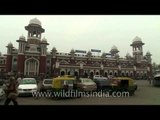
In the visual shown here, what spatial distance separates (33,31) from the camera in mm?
47594

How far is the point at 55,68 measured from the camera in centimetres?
4741

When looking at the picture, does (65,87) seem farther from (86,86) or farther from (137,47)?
(137,47)

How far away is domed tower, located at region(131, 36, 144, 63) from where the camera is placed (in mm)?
64125

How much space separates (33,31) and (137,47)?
125ft

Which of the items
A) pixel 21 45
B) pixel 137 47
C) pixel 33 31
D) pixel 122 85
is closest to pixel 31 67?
pixel 21 45

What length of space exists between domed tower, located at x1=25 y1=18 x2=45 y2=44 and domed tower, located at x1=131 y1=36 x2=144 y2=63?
35407mm

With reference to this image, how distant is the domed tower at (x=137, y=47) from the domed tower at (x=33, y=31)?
116 ft

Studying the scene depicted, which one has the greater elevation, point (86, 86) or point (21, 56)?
point (21, 56)

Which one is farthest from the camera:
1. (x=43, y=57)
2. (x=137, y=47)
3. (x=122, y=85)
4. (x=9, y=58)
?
(x=137, y=47)

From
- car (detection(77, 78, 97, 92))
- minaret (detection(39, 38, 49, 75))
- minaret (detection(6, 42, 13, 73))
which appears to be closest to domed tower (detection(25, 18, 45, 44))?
minaret (detection(39, 38, 49, 75))

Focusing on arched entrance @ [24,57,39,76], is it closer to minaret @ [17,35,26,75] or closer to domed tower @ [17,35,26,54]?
minaret @ [17,35,26,75]

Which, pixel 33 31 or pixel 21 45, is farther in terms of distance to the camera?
pixel 33 31
